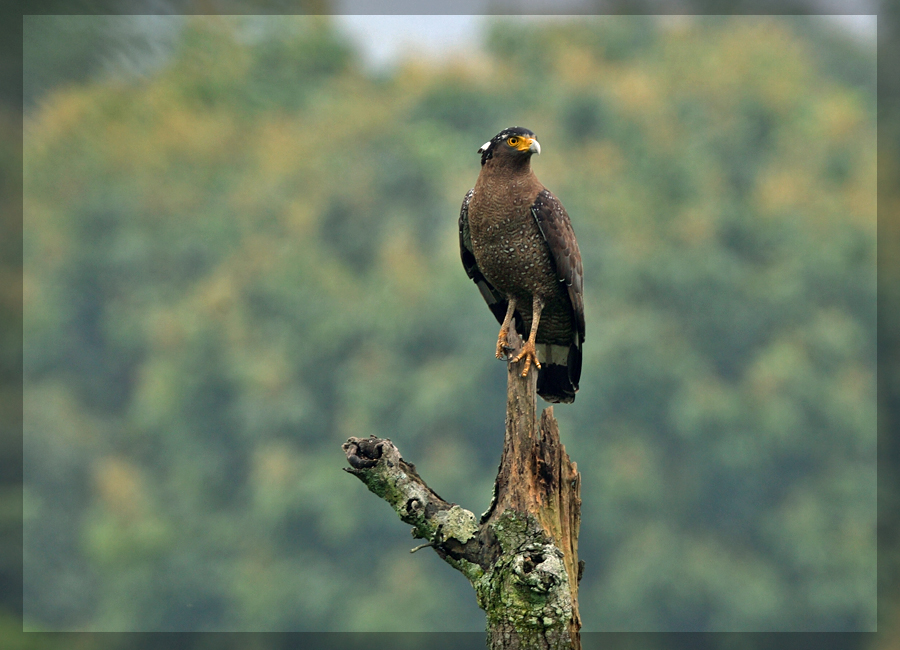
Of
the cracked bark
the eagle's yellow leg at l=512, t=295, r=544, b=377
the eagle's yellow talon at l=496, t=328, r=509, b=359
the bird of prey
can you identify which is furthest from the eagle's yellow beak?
the cracked bark

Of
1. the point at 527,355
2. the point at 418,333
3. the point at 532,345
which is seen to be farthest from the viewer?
the point at 418,333

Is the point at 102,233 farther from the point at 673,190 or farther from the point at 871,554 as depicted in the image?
the point at 871,554

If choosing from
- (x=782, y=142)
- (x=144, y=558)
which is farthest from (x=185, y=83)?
(x=782, y=142)

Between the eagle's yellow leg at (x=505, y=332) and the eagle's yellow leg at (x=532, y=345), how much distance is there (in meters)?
0.12

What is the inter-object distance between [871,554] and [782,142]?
1327 cm

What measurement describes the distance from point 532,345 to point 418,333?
86.2ft

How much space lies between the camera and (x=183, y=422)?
32.2 meters

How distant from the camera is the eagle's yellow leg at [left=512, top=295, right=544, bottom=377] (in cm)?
536

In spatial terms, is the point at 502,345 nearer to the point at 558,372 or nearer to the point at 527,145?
the point at 558,372

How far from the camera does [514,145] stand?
6.03 meters

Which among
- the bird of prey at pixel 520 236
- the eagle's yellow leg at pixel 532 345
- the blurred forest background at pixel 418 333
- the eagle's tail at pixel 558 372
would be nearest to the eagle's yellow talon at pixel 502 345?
the bird of prey at pixel 520 236

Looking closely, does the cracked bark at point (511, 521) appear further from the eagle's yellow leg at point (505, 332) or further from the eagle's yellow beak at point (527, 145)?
the eagle's yellow beak at point (527, 145)

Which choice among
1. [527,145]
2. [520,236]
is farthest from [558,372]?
[527,145]

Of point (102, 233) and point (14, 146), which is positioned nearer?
point (14, 146)
